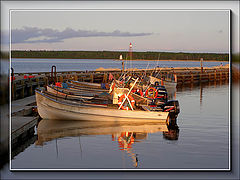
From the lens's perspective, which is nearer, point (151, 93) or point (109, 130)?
point (109, 130)

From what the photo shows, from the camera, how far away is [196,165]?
12.3 m

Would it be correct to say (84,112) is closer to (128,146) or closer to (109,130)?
(109,130)

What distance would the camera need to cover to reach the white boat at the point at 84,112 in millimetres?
19094

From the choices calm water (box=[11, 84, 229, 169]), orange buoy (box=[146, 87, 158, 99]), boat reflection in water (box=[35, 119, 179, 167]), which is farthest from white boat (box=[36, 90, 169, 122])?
orange buoy (box=[146, 87, 158, 99])

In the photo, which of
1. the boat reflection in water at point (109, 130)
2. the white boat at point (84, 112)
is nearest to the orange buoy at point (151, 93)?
the boat reflection in water at point (109, 130)

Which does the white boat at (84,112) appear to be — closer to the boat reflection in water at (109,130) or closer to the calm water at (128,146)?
the boat reflection in water at (109,130)

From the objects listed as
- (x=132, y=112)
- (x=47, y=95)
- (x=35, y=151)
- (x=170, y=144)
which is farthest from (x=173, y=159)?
(x=47, y=95)

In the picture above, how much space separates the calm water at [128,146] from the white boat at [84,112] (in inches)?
16.4

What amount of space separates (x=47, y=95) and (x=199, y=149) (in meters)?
9.10

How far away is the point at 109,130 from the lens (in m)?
18.1

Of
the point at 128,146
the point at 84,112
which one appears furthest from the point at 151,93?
the point at 128,146

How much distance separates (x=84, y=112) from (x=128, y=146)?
5.24m

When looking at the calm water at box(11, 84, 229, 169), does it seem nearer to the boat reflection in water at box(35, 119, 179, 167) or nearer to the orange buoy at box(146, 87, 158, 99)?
the boat reflection in water at box(35, 119, 179, 167)
